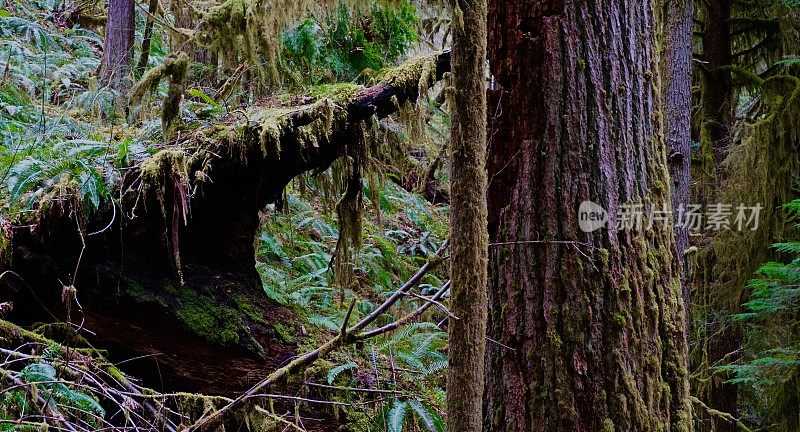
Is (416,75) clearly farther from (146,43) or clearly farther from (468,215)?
(146,43)

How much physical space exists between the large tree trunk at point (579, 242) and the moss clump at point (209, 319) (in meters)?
2.07

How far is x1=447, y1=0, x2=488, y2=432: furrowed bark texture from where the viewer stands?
6.89 ft

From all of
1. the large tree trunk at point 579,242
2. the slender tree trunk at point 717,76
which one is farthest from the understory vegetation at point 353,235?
the slender tree trunk at point 717,76

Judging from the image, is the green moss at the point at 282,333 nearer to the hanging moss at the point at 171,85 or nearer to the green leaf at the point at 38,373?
the hanging moss at the point at 171,85

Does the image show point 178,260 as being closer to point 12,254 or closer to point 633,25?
point 12,254

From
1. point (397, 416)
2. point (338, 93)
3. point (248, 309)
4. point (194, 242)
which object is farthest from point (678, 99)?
point (194, 242)

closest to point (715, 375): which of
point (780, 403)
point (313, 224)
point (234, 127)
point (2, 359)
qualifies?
point (780, 403)

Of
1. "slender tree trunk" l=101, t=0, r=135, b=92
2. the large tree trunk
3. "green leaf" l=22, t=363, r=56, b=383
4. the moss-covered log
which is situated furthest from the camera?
"slender tree trunk" l=101, t=0, r=135, b=92

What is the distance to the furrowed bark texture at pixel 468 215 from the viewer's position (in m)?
2.10

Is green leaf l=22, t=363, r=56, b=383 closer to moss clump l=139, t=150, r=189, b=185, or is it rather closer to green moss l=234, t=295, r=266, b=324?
moss clump l=139, t=150, r=189, b=185

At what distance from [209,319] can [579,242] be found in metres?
2.60

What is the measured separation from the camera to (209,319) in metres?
4.04

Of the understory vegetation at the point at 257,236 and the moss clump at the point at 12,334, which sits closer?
the understory vegetation at the point at 257,236

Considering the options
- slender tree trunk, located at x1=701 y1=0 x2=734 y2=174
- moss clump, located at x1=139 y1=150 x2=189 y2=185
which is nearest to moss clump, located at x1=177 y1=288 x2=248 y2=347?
Result: moss clump, located at x1=139 y1=150 x2=189 y2=185
